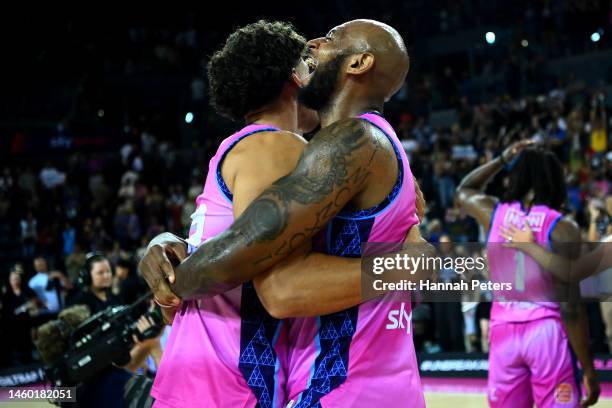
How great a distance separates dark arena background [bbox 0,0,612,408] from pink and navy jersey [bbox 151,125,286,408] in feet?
13.6

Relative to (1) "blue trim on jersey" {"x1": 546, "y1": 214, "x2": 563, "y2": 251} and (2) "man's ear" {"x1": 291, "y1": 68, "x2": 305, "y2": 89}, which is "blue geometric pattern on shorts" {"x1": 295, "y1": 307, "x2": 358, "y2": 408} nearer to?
(2) "man's ear" {"x1": 291, "y1": 68, "x2": 305, "y2": 89}

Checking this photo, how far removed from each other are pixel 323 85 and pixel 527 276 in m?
2.73

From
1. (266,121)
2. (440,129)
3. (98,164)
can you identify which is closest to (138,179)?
(98,164)

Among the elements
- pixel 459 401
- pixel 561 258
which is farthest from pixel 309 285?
pixel 459 401

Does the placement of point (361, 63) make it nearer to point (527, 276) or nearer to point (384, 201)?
point (384, 201)

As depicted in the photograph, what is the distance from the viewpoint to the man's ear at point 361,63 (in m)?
2.76

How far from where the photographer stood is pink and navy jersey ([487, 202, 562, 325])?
16.4 ft

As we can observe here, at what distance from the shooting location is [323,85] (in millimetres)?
2812

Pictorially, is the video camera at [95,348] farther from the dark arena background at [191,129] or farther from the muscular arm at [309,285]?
the muscular arm at [309,285]

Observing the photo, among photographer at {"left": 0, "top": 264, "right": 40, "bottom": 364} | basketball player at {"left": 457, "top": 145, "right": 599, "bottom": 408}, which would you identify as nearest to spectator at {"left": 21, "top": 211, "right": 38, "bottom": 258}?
photographer at {"left": 0, "top": 264, "right": 40, "bottom": 364}

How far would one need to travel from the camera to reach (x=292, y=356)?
8.76 ft

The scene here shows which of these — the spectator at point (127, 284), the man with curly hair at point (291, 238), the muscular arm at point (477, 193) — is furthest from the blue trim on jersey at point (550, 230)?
the spectator at point (127, 284)

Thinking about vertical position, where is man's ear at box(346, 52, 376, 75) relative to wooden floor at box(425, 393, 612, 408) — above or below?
above

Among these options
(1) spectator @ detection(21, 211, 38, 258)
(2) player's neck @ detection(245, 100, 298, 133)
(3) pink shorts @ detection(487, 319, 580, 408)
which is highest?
(1) spectator @ detection(21, 211, 38, 258)
